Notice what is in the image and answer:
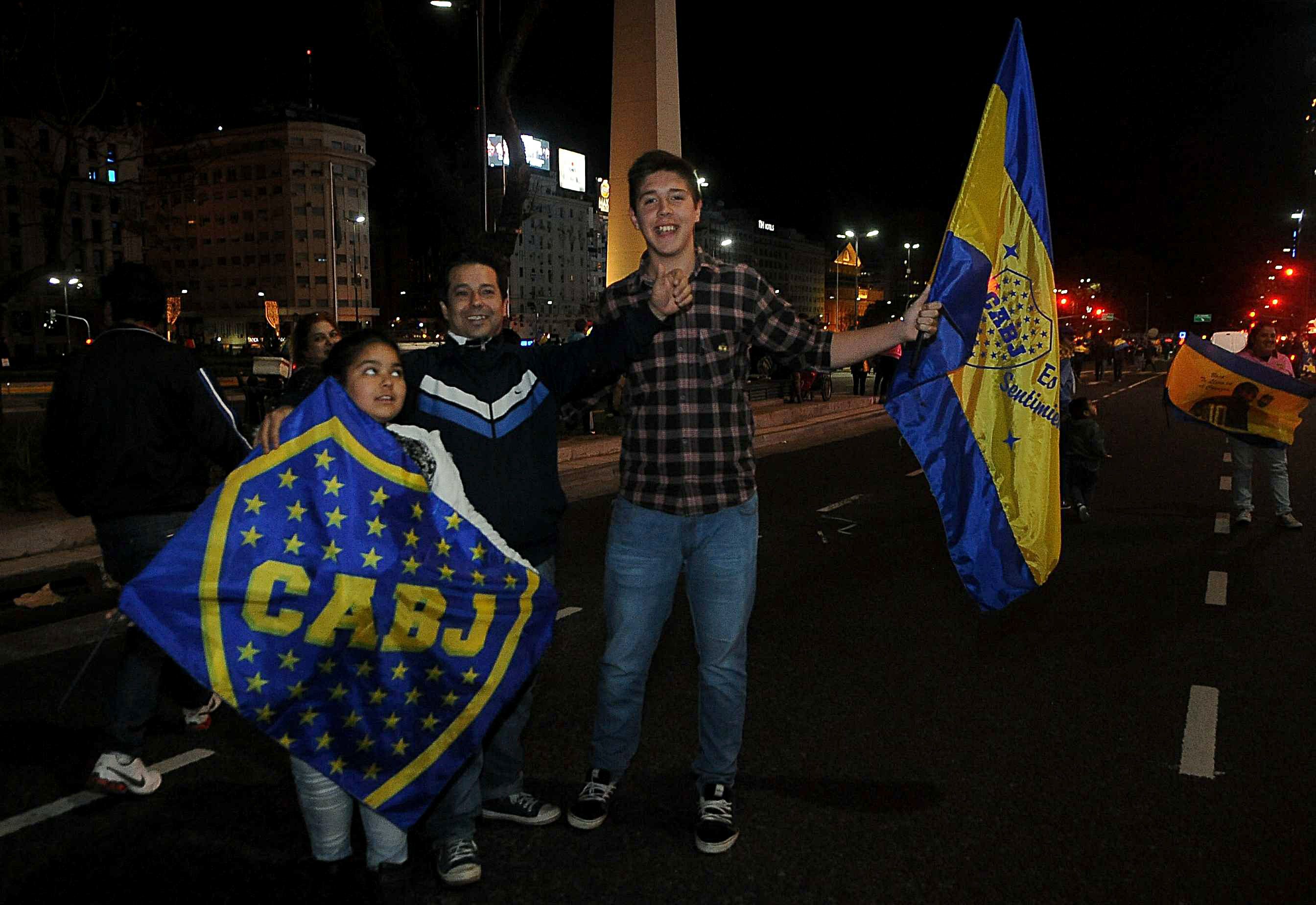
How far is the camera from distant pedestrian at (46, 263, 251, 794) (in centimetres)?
423

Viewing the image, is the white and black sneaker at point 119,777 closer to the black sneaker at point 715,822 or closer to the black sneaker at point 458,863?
the black sneaker at point 458,863

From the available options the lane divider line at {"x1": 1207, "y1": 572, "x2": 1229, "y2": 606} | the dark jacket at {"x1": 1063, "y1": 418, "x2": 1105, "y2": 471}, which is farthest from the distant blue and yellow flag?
the dark jacket at {"x1": 1063, "y1": 418, "x2": 1105, "y2": 471}

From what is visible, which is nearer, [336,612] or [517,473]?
[336,612]

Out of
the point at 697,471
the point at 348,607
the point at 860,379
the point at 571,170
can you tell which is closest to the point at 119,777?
the point at 348,607

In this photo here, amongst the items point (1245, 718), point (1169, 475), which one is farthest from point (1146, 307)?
point (1245, 718)

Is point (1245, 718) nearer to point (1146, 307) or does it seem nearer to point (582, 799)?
point (582, 799)

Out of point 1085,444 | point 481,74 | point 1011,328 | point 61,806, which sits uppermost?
point 481,74

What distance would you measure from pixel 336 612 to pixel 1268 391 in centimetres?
955

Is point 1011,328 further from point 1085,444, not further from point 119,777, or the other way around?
point 1085,444

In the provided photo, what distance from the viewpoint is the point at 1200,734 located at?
4.88 metres

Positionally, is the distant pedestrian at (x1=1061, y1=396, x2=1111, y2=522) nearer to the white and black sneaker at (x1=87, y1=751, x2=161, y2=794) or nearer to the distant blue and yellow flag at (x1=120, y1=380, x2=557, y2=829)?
the distant blue and yellow flag at (x1=120, y1=380, x2=557, y2=829)

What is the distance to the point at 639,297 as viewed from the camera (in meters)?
3.73

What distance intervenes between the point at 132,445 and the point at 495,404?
1.68 meters

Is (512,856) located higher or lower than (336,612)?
lower
